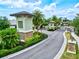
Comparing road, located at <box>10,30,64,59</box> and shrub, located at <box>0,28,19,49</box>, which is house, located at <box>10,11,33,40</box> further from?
road, located at <box>10,30,64,59</box>

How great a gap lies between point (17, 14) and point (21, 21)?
2020 millimetres

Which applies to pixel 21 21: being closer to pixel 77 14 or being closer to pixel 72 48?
pixel 72 48

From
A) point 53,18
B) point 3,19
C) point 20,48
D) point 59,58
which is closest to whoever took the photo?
point 59,58

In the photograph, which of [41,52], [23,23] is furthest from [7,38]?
[23,23]

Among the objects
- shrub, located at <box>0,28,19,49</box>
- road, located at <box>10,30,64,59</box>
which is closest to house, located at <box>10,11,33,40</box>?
shrub, located at <box>0,28,19,49</box>

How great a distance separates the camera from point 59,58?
1914 centimetres

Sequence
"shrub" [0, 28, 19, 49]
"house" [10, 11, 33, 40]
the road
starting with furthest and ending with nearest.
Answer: "house" [10, 11, 33, 40] → "shrub" [0, 28, 19, 49] → the road

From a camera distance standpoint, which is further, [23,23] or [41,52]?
[23,23]

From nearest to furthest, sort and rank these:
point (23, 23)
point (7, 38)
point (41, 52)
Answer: point (41, 52), point (7, 38), point (23, 23)

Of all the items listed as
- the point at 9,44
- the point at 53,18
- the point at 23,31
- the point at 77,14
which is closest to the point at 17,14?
the point at 23,31

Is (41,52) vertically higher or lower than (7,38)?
lower

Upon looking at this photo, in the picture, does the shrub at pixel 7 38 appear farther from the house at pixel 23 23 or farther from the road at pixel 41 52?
the house at pixel 23 23

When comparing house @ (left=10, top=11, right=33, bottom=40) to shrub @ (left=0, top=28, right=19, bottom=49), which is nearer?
shrub @ (left=0, top=28, right=19, bottom=49)

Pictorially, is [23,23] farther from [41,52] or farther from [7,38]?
[41,52]
